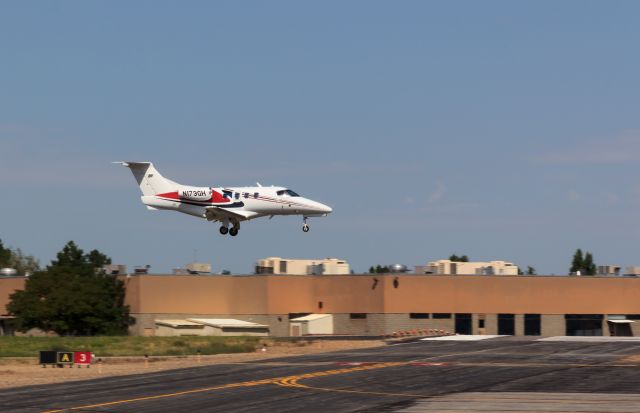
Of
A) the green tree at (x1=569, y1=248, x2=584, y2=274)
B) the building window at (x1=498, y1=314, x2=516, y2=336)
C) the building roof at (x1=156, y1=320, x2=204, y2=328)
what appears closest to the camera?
the building roof at (x1=156, y1=320, x2=204, y2=328)

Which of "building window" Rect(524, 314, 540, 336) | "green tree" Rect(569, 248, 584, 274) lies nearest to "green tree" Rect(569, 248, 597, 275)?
"green tree" Rect(569, 248, 584, 274)

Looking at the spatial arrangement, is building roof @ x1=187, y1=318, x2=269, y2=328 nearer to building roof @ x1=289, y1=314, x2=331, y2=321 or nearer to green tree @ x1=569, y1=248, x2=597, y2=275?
building roof @ x1=289, y1=314, x2=331, y2=321

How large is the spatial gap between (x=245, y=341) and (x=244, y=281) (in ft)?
73.6

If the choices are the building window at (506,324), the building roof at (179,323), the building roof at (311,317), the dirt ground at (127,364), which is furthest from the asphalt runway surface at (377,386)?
the building window at (506,324)

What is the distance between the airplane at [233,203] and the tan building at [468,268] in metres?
46.5

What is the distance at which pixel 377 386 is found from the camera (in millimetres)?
52312

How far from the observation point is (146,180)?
2987 inches

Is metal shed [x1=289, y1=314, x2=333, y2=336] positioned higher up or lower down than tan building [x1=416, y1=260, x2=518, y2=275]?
lower down

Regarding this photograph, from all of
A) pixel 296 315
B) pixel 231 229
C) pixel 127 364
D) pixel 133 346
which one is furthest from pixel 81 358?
pixel 296 315

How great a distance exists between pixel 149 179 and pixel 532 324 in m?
51.1

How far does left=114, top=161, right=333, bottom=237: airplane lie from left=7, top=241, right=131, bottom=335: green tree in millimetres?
39867

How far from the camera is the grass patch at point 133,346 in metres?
81.9

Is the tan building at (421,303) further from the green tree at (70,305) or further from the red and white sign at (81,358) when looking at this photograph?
the red and white sign at (81,358)

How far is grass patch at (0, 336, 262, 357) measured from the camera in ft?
269
